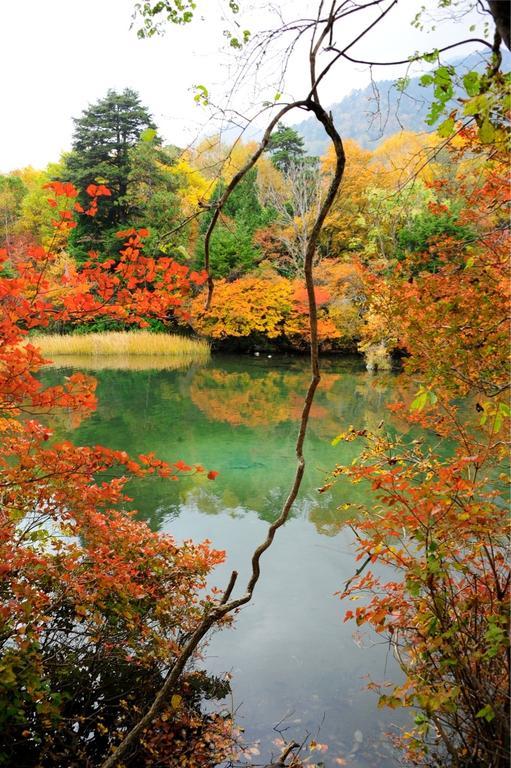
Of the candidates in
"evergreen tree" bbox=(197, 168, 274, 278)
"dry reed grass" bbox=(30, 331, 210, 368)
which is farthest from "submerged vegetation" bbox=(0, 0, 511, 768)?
"dry reed grass" bbox=(30, 331, 210, 368)

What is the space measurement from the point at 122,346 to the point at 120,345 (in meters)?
0.07

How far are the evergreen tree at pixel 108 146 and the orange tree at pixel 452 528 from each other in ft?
52.8

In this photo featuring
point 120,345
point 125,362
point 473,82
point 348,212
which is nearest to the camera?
point 473,82

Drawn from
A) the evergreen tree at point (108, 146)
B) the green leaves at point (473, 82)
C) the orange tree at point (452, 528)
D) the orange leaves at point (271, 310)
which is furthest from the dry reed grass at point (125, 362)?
the green leaves at point (473, 82)

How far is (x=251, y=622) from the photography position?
3797 mm

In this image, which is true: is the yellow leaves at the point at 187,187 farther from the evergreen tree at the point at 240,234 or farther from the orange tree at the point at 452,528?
the orange tree at the point at 452,528

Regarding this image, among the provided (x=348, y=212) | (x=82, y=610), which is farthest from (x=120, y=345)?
(x=82, y=610)

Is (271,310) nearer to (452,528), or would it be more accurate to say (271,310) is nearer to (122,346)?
(122,346)

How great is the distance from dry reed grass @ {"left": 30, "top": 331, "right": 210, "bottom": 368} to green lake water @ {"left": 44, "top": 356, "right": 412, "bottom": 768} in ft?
10.2

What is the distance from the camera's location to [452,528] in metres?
1.77

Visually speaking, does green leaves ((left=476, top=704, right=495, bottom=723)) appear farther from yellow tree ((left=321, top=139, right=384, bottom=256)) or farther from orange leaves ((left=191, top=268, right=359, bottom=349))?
yellow tree ((left=321, top=139, right=384, bottom=256))

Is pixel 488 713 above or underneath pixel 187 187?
underneath

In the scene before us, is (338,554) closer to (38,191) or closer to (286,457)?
(286,457)

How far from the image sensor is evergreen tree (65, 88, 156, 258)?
18.0 m
